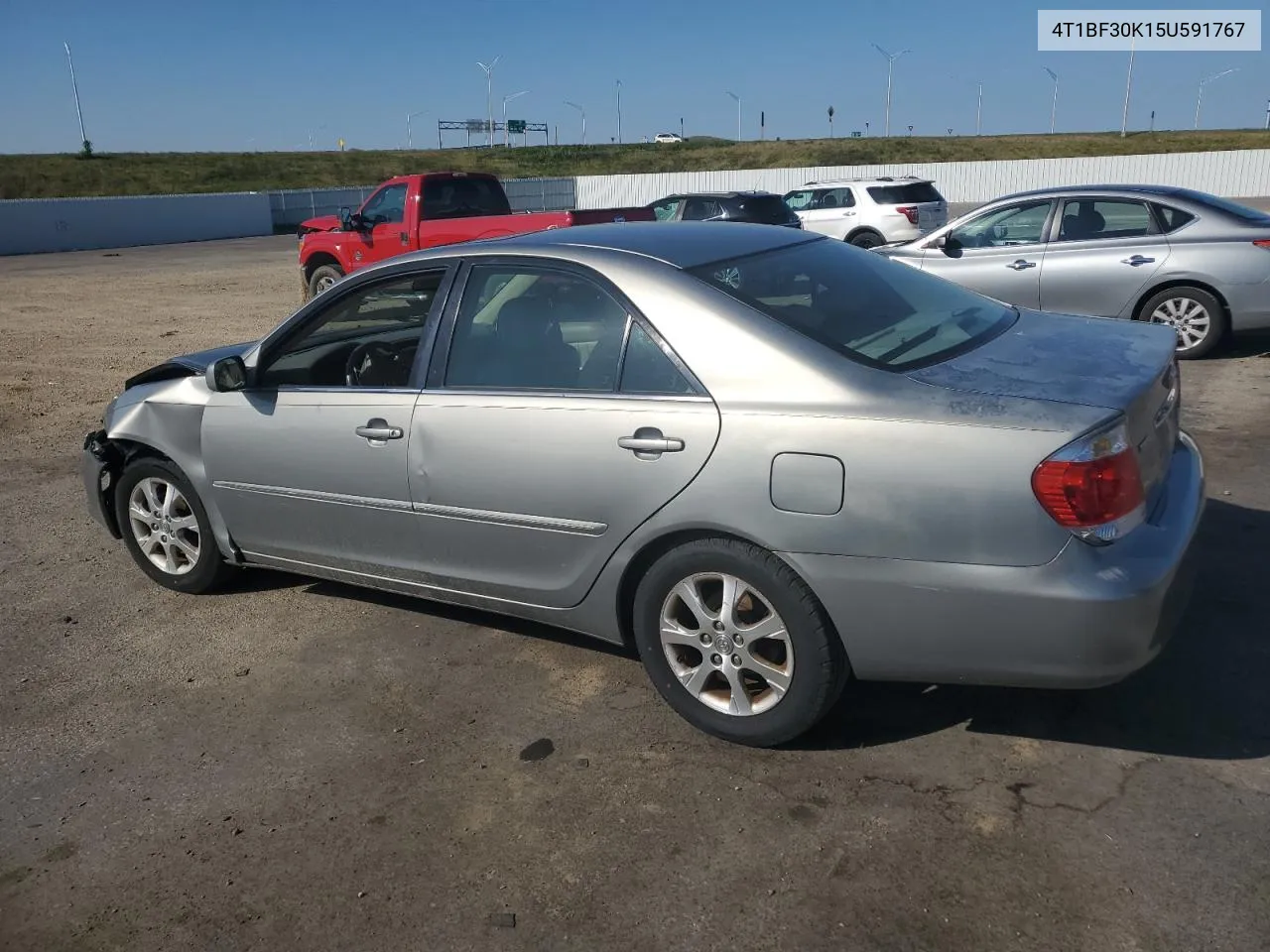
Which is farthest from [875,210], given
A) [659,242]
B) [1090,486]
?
[1090,486]

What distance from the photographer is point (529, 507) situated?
3789 mm

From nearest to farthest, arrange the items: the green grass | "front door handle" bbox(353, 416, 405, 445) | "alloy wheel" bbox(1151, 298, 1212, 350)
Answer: "front door handle" bbox(353, 416, 405, 445)
"alloy wheel" bbox(1151, 298, 1212, 350)
the green grass

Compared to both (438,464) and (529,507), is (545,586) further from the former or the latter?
(438,464)

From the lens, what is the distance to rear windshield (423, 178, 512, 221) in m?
14.4

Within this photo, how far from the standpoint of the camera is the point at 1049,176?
40.8 meters

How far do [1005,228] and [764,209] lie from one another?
7.88 m

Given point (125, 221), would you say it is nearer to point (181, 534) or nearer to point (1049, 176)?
point (1049, 176)

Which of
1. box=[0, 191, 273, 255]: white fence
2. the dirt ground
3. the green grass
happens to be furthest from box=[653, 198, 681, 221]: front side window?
the green grass

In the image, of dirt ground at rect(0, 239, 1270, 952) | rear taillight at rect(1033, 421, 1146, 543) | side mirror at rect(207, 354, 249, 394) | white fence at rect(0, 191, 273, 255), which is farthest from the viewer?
white fence at rect(0, 191, 273, 255)

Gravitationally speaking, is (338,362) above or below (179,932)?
above

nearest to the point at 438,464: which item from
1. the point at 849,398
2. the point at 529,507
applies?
the point at 529,507

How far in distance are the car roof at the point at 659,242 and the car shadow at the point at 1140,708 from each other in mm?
1658

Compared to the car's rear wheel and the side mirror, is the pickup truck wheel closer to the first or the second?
the car's rear wheel

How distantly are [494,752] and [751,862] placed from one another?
104 cm
